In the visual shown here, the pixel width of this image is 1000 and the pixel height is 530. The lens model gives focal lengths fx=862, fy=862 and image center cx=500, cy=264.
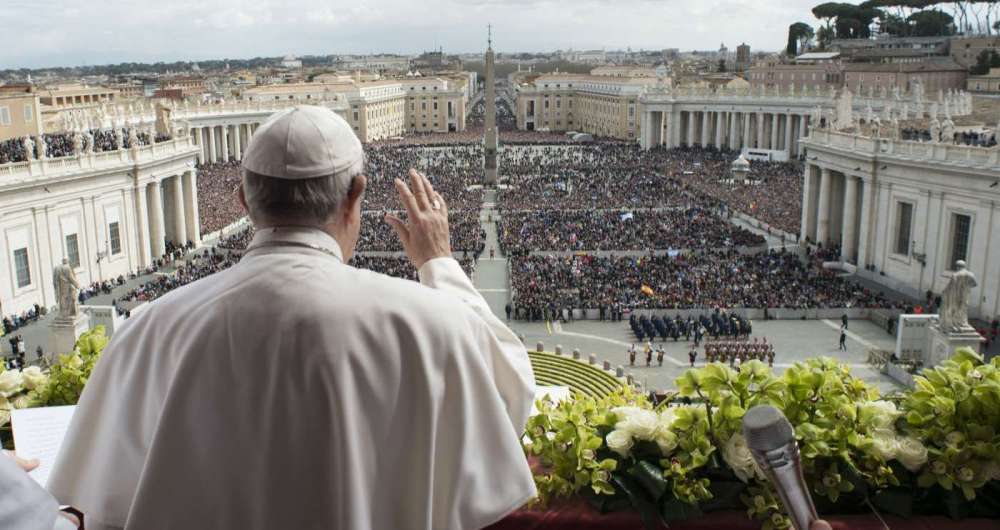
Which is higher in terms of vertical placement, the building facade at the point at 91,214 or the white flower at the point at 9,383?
the white flower at the point at 9,383

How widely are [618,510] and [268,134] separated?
10.5ft

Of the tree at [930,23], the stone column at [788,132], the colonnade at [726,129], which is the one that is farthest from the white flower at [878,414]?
the tree at [930,23]

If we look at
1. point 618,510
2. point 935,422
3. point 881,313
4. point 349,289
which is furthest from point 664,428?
point 881,313

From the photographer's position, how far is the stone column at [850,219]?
143 ft

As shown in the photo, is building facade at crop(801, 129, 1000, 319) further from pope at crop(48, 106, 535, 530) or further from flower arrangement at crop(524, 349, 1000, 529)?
pope at crop(48, 106, 535, 530)

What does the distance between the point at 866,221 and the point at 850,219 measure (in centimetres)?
201

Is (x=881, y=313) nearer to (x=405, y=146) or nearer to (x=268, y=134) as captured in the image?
(x=268, y=134)

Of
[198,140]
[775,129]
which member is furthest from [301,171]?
[775,129]

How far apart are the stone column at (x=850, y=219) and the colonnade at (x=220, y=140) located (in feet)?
186

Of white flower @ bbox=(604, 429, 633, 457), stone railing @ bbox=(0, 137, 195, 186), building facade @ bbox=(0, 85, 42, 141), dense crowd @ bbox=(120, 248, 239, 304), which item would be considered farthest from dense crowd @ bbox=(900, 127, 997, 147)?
building facade @ bbox=(0, 85, 42, 141)

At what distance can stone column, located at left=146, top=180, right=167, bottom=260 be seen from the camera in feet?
150

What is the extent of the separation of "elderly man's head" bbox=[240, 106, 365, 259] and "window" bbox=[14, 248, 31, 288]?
37.7 meters

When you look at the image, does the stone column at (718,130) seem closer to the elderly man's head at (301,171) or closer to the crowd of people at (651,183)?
the crowd of people at (651,183)

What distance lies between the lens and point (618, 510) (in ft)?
16.6
